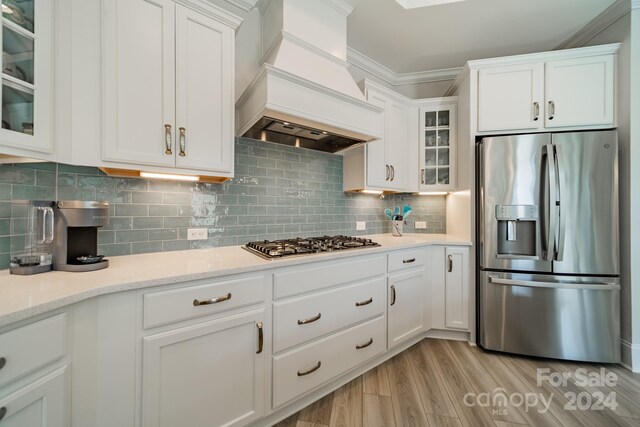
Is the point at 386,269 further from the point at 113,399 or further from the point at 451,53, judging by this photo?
the point at 451,53

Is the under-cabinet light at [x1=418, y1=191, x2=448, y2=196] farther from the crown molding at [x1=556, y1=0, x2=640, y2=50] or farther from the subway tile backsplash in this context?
the crown molding at [x1=556, y1=0, x2=640, y2=50]

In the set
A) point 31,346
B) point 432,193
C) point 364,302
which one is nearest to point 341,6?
point 432,193

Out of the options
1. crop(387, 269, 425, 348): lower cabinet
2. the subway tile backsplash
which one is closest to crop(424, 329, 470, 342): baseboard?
crop(387, 269, 425, 348): lower cabinet

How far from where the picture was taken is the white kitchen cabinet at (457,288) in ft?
8.01

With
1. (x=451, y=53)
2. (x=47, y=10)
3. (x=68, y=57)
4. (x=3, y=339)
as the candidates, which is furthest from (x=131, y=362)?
(x=451, y=53)

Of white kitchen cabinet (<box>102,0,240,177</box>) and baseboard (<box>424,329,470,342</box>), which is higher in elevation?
white kitchen cabinet (<box>102,0,240,177</box>)

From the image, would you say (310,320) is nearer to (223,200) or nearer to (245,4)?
(223,200)

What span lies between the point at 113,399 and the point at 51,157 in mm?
1069

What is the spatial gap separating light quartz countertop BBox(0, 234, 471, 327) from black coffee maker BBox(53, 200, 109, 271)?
0.05 metres

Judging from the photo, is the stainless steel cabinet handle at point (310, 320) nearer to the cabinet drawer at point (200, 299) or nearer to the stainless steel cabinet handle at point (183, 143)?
the cabinet drawer at point (200, 299)

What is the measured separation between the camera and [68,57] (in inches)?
45.8

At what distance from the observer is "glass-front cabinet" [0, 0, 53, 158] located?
Answer: 0.99 m

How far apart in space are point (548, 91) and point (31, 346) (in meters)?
3.62

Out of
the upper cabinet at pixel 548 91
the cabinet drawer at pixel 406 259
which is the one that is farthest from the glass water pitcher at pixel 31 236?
the upper cabinet at pixel 548 91
